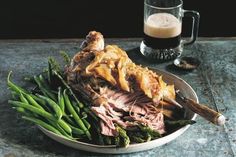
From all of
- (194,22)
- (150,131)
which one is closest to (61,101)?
(150,131)

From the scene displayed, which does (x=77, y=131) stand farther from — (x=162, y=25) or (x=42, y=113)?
(x=162, y=25)

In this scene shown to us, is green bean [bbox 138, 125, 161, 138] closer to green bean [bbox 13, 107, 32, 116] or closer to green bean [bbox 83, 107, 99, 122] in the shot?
green bean [bbox 83, 107, 99, 122]

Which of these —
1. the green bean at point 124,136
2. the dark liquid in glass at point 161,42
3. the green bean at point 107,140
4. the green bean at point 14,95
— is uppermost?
the dark liquid in glass at point 161,42

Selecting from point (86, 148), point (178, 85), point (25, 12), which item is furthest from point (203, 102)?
point (25, 12)

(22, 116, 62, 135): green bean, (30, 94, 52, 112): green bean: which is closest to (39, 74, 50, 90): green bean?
(30, 94, 52, 112): green bean

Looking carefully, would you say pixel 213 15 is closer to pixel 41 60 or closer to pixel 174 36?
pixel 174 36

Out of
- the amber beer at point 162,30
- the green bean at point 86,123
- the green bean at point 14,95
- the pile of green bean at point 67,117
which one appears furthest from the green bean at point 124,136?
the amber beer at point 162,30

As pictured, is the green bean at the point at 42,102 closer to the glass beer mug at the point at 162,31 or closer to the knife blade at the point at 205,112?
the knife blade at the point at 205,112
